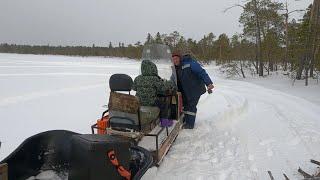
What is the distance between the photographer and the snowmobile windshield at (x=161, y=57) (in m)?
7.28

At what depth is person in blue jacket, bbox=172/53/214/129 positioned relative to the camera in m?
7.66

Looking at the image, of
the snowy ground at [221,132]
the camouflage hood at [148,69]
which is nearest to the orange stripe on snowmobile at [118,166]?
the snowy ground at [221,132]

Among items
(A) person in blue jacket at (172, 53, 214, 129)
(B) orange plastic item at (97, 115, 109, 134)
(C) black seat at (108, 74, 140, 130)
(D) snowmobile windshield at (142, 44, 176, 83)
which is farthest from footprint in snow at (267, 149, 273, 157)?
(B) orange plastic item at (97, 115, 109, 134)

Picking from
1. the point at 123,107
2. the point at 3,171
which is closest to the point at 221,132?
the point at 123,107

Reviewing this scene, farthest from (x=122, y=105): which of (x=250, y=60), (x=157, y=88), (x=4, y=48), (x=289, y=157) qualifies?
(x=4, y=48)

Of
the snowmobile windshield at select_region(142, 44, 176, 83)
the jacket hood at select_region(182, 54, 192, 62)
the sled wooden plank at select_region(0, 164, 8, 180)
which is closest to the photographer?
the sled wooden plank at select_region(0, 164, 8, 180)

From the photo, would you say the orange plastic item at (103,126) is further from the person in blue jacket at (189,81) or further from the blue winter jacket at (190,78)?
the blue winter jacket at (190,78)

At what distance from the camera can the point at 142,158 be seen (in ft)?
13.1

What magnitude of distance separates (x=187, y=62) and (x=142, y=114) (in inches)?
106

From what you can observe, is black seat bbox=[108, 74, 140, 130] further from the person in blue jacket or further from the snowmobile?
the person in blue jacket

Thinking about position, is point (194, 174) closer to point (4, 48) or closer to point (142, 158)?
point (142, 158)

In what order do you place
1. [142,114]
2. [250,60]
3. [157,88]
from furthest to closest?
[250,60], [157,88], [142,114]

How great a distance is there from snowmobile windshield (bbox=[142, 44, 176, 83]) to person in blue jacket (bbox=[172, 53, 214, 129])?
36cm

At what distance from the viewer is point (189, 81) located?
7730 mm
